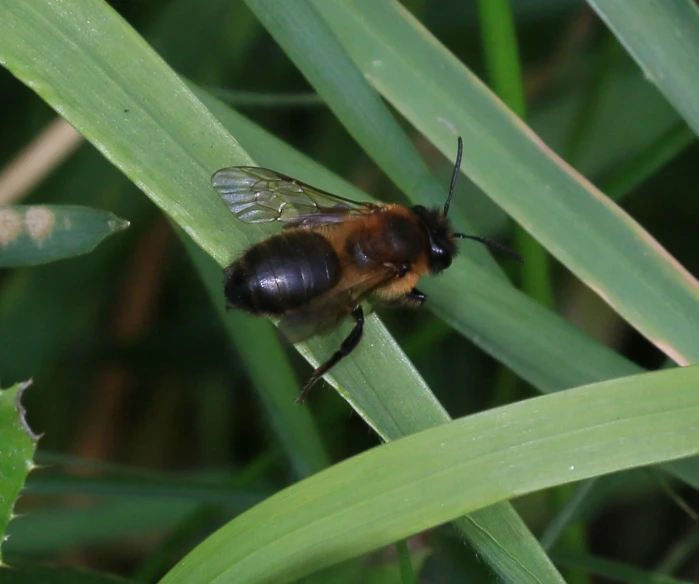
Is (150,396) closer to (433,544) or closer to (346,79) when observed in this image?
(433,544)

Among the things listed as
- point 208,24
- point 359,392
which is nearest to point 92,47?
point 359,392

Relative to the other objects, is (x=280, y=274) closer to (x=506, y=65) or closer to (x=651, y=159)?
(x=506, y=65)

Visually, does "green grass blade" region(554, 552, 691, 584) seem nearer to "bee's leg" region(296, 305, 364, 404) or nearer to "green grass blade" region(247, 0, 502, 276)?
"bee's leg" region(296, 305, 364, 404)

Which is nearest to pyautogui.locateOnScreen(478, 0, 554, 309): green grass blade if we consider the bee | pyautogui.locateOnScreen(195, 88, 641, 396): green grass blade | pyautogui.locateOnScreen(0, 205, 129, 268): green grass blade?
the bee

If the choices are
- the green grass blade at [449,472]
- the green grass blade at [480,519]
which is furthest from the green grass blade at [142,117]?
the green grass blade at [449,472]

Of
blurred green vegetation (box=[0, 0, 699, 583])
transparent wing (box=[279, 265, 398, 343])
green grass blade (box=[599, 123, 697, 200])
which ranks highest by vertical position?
blurred green vegetation (box=[0, 0, 699, 583])

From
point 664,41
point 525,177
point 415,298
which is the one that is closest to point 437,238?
point 415,298
